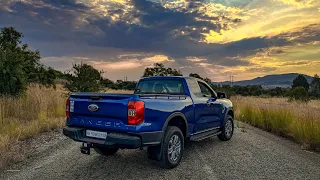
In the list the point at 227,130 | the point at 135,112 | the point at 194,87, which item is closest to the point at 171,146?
the point at 135,112

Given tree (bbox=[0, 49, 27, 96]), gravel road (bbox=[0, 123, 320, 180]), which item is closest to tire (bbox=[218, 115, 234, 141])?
gravel road (bbox=[0, 123, 320, 180])

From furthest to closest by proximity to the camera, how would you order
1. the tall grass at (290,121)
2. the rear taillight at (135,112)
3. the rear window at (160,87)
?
the tall grass at (290,121), the rear window at (160,87), the rear taillight at (135,112)

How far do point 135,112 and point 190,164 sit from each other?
201 cm

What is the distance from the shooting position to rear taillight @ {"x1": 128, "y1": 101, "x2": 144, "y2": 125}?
4.97m

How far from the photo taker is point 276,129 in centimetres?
1088

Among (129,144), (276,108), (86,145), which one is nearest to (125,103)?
(129,144)

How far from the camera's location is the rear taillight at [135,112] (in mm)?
4973

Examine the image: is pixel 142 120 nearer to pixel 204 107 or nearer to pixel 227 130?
pixel 204 107

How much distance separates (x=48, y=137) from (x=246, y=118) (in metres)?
9.13

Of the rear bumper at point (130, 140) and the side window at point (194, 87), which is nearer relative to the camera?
the rear bumper at point (130, 140)

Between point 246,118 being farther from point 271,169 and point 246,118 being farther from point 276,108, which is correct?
point 271,169

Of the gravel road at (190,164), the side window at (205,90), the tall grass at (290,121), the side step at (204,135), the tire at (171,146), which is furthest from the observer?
the tall grass at (290,121)

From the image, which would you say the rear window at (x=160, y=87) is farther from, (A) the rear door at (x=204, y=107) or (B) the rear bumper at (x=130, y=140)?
(B) the rear bumper at (x=130, y=140)

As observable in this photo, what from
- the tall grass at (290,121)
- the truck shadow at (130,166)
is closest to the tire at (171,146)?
the truck shadow at (130,166)
